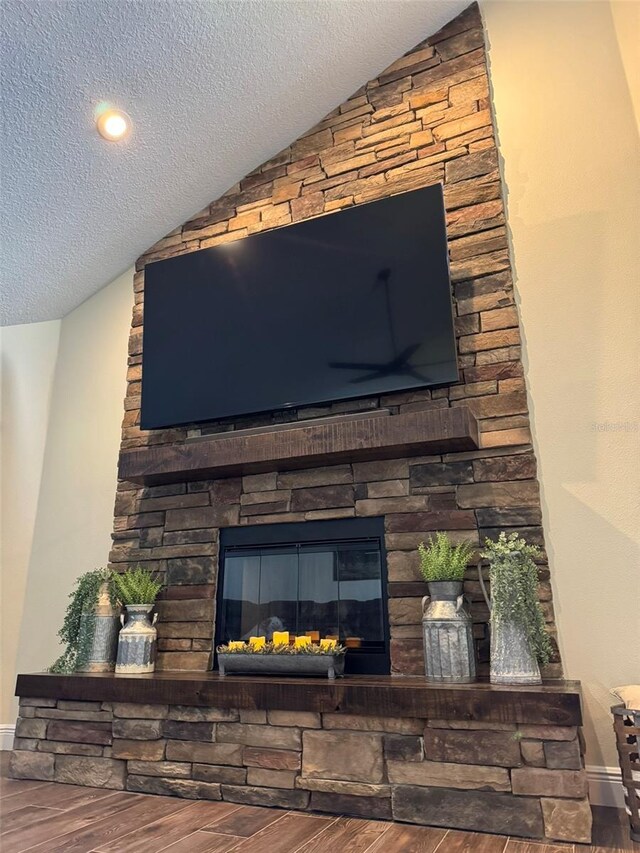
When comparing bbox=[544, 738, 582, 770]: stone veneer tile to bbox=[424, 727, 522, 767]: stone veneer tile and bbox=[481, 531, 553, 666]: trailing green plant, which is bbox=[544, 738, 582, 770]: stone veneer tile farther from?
bbox=[481, 531, 553, 666]: trailing green plant

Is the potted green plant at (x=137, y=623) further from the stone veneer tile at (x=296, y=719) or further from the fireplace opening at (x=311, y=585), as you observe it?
the stone veneer tile at (x=296, y=719)

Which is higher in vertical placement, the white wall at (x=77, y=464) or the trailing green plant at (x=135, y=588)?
the white wall at (x=77, y=464)

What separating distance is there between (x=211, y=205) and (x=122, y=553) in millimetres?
1818

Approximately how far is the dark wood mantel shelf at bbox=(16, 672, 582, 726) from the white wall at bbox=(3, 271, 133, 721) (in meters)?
0.70

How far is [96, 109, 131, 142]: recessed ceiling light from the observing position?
105 inches

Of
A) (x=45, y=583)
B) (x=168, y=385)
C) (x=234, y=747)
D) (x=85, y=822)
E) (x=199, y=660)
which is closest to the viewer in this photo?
(x=85, y=822)

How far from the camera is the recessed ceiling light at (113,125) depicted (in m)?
2.68

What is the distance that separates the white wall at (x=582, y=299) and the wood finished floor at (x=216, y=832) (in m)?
0.56

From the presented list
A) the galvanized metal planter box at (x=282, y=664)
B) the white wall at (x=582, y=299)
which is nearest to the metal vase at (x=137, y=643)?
the galvanized metal planter box at (x=282, y=664)

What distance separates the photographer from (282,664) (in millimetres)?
2240

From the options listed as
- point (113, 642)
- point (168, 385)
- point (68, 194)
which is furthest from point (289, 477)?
point (68, 194)

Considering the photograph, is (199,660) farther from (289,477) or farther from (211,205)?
(211,205)

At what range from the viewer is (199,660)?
2598 millimetres

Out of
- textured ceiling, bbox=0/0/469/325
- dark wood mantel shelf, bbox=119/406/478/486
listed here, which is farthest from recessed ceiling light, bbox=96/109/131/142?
dark wood mantel shelf, bbox=119/406/478/486
